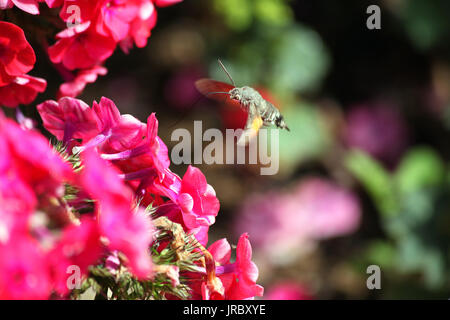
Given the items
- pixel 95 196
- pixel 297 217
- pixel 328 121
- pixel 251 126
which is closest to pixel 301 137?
pixel 328 121

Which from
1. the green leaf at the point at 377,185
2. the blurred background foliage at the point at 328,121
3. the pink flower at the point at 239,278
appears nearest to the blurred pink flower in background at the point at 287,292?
the blurred background foliage at the point at 328,121

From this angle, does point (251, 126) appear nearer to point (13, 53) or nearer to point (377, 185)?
point (13, 53)

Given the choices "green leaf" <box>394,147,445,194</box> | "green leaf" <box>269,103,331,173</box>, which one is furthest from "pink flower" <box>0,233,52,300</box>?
"green leaf" <box>269,103,331,173</box>

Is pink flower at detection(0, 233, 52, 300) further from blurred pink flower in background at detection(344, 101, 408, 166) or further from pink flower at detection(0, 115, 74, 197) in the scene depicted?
blurred pink flower in background at detection(344, 101, 408, 166)

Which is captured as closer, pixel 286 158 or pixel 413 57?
pixel 286 158
